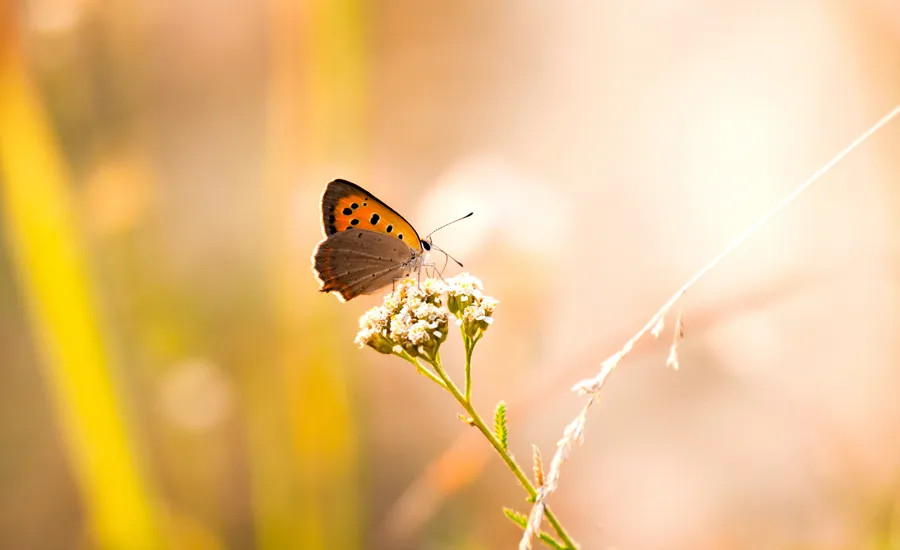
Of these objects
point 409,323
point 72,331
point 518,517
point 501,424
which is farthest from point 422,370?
point 72,331

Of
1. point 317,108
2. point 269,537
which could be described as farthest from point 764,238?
point 269,537

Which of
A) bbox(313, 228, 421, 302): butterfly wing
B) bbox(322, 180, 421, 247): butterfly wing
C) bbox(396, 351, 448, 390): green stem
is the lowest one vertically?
bbox(396, 351, 448, 390): green stem

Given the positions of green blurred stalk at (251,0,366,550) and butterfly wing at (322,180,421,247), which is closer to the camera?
butterfly wing at (322,180,421,247)

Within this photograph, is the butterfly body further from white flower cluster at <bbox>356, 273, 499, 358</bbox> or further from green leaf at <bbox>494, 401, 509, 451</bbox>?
green leaf at <bbox>494, 401, 509, 451</bbox>

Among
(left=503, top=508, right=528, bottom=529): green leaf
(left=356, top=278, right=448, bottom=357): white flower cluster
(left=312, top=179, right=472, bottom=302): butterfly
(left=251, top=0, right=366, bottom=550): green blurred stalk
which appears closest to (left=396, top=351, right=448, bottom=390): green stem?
(left=356, top=278, right=448, bottom=357): white flower cluster

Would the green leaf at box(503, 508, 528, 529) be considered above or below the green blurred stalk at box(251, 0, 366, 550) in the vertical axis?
below

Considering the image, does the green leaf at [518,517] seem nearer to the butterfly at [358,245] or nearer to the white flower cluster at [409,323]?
the white flower cluster at [409,323]

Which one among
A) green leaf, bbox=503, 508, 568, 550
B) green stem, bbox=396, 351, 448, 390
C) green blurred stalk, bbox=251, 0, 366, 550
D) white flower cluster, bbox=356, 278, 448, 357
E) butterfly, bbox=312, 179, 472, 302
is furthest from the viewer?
green blurred stalk, bbox=251, 0, 366, 550

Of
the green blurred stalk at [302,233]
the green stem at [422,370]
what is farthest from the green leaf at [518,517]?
the green blurred stalk at [302,233]
